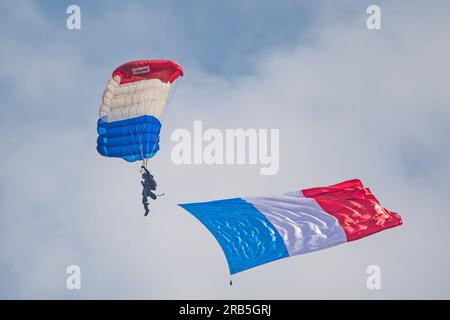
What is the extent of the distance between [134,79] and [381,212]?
25.3 ft

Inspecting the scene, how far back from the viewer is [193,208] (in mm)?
28094

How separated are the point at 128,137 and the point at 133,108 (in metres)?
0.81

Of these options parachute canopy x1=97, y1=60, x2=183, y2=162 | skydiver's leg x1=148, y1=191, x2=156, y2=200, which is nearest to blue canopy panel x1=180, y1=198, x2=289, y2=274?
skydiver's leg x1=148, y1=191, x2=156, y2=200

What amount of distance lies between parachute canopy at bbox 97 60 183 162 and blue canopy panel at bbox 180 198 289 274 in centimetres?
316

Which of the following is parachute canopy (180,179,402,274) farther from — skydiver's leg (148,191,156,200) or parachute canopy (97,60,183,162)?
parachute canopy (97,60,183,162)

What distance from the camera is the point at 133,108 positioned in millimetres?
31000

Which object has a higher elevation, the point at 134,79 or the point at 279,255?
the point at 134,79

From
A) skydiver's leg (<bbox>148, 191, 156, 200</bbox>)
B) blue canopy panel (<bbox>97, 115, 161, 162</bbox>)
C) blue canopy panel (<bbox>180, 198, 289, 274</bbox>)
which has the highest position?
blue canopy panel (<bbox>97, 115, 161, 162</bbox>)

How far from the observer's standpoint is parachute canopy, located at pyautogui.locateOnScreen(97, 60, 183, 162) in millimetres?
30656

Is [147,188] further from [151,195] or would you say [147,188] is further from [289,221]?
[289,221]
